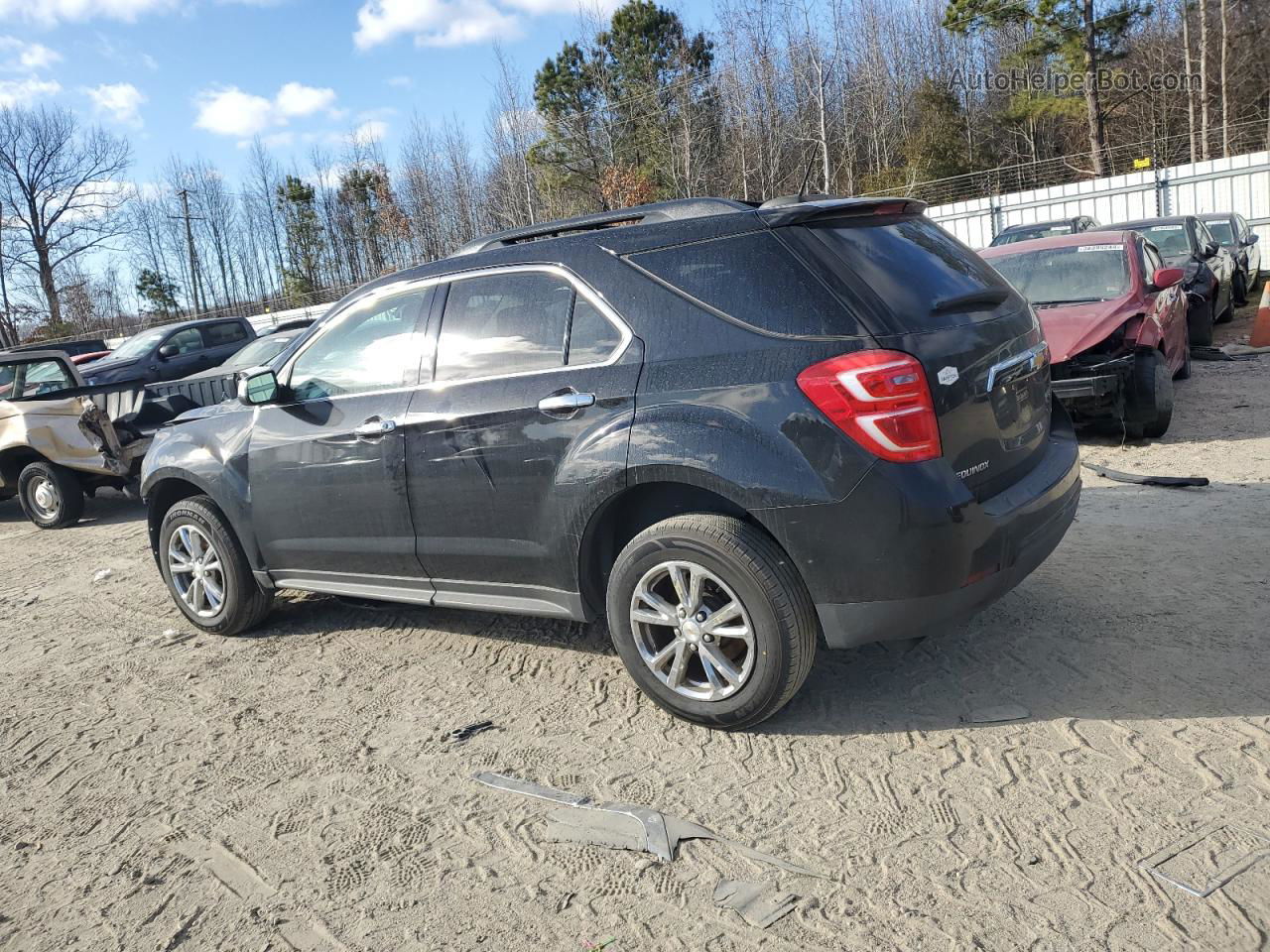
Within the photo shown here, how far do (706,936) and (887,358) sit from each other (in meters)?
1.77

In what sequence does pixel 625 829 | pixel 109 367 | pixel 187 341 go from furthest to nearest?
pixel 187 341 < pixel 109 367 < pixel 625 829

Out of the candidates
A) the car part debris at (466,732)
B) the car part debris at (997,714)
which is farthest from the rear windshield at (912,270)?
the car part debris at (466,732)

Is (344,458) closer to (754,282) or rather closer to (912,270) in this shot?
(754,282)

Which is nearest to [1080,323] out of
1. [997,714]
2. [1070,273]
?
[1070,273]

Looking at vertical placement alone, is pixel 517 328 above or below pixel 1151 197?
below

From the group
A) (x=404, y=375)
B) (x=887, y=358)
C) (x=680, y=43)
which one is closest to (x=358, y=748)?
(x=404, y=375)

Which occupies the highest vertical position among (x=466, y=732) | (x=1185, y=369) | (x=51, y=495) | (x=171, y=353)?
(x=171, y=353)

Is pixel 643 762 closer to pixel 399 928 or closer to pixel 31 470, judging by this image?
pixel 399 928

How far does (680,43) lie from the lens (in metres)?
40.7

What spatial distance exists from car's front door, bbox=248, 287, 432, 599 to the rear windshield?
6.11 ft

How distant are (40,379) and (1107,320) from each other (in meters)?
10.7

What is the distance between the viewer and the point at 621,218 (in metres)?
3.88

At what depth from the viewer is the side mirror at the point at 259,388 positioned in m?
4.61

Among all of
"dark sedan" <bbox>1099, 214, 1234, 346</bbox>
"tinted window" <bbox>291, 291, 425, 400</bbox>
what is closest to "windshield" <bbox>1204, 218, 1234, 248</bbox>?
"dark sedan" <bbox>1099, 214, 1234, 346</bbox>
